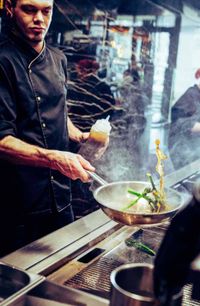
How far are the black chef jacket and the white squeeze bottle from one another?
33 centimetres

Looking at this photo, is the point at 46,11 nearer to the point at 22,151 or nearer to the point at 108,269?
the point at 22,151

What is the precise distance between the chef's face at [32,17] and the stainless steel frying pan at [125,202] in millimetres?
1086

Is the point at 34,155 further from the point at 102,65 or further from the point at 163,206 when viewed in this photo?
the point at 102,65

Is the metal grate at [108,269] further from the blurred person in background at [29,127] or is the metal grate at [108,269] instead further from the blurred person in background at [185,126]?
the blurred person in background at [185,126]

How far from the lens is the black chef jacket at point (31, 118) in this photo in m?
2.36

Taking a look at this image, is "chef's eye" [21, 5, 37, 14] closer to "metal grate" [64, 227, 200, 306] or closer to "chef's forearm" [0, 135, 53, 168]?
"chef's forearm" [0, 135, 53, 168]

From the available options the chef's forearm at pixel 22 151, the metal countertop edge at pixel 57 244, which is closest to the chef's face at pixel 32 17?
the chef's forearm at pixel 22 151

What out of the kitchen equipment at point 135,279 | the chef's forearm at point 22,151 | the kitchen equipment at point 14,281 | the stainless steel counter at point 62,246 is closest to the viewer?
the kitchen equipment at point 135,279

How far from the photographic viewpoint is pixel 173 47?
1000cm

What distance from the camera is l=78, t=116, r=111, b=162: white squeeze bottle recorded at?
2.26m

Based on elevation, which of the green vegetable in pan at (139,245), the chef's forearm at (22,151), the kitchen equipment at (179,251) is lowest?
the green vegetable in pan at (139,245)

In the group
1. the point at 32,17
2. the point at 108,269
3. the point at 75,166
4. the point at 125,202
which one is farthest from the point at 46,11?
the point at 108,269

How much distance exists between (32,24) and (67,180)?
109 cm

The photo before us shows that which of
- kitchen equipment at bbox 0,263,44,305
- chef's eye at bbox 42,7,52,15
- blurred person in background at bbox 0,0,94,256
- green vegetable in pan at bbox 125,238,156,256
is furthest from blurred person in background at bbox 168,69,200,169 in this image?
kitchen equipment at bbox 0,263,44,305
